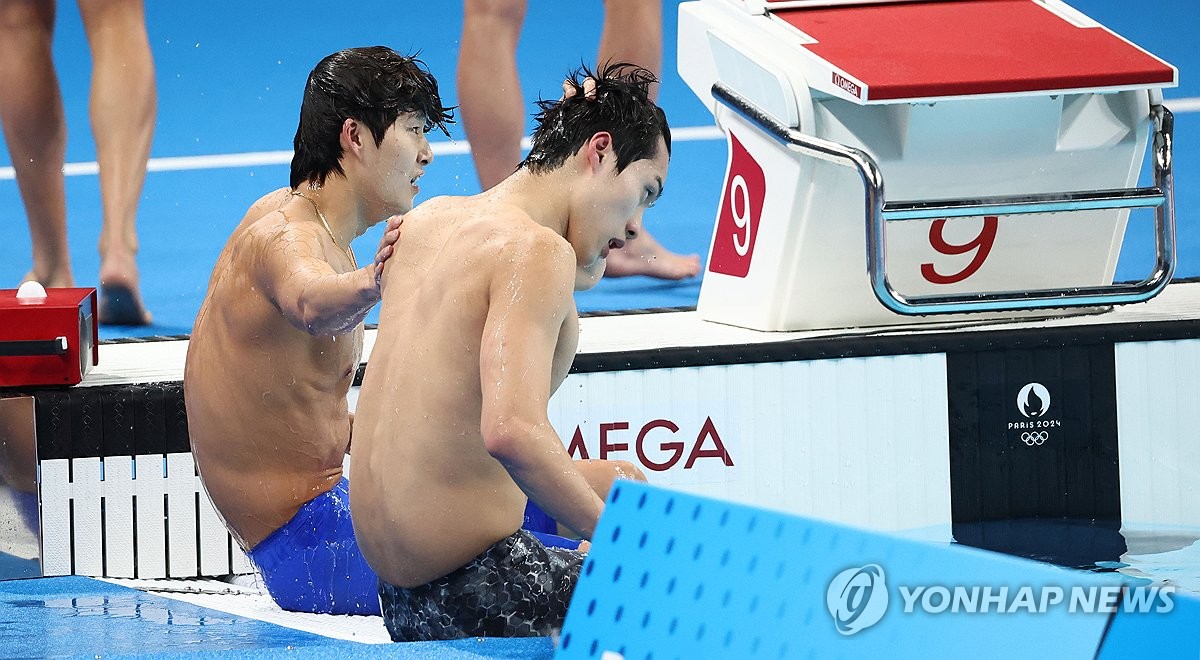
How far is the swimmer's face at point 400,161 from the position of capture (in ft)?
9.20

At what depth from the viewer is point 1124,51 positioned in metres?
3.79

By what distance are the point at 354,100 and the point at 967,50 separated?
5.69 feet

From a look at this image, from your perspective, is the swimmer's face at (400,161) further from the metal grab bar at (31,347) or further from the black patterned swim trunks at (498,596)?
the metal grab bar at (31,347)

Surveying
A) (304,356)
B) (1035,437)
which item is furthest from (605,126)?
(1035,437)

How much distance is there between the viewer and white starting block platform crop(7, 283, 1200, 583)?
3406 millimetres

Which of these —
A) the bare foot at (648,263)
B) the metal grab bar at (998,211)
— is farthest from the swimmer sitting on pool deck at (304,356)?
the bare foot at (648,263)

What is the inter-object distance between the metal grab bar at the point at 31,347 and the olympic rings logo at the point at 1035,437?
2365mm

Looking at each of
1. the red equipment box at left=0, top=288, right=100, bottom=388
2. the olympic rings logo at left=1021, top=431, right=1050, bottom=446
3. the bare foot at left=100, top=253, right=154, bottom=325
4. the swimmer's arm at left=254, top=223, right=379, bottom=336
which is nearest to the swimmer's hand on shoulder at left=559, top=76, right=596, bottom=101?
the swimmer's arm at left=254, top=223, right=379, bottom=336

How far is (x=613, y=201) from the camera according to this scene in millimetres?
2201

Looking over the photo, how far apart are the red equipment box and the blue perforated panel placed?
231cm

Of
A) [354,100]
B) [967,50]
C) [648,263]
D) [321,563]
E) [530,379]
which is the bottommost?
[321,563]

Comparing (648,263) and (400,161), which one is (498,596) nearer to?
(400,161)

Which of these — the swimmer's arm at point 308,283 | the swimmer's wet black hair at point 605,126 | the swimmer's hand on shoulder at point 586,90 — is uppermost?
the swimmer's hand on shoulder at point 586,90

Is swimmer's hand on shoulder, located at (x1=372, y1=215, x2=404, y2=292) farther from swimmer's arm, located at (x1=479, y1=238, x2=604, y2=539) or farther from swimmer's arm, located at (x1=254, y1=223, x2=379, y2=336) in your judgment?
swimmer's arm, located at (x1=479, y1=238, x2=604, y2=539)
